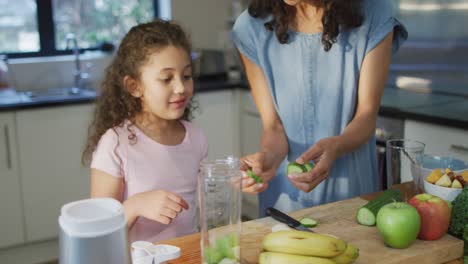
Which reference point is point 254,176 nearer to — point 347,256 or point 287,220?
point 287,220

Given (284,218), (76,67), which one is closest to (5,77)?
(76,67)

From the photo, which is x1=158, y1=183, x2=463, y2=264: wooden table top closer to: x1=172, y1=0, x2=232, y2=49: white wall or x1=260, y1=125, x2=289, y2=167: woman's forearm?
x1=260, y1=125, x2=289, y2=167: woman's forearm

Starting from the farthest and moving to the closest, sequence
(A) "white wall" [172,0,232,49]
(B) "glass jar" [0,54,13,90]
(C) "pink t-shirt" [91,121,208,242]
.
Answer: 1. (A) "white wall" [172,0,232,49]
2. (B) "glass jar" [0,54,13,90]
3. (C) "pink t-shirt" [91,121,208,242]

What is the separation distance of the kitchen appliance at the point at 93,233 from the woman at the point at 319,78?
71cm

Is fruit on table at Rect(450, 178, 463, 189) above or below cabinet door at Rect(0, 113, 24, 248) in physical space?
above

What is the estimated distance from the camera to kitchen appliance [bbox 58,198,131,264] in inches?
33.6

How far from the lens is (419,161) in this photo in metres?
1.42

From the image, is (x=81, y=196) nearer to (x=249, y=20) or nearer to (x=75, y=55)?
(x=75, y=55)

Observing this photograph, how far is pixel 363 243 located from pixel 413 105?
1.58 m

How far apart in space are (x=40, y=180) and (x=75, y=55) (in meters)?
0.86

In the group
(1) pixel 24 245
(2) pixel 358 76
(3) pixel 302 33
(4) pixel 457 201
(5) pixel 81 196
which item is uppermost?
(3) pixel 302 33

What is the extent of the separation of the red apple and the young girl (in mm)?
612

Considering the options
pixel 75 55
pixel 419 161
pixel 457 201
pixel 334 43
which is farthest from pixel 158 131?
pixel 75 55

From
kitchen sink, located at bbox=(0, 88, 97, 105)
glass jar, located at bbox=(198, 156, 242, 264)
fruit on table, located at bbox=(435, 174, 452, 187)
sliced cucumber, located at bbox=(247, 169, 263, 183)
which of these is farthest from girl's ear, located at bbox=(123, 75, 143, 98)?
kitchen sink, located at bbox=(0, 88, 97, 105)
